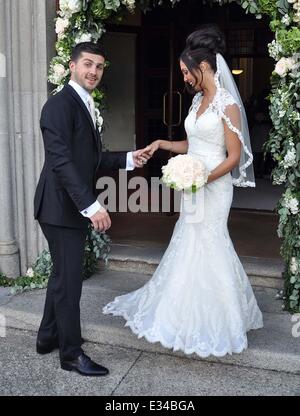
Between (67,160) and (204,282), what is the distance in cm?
122

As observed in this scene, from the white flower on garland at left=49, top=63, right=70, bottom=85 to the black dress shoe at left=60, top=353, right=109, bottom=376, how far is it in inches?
90.9

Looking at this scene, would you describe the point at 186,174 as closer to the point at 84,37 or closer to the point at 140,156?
the point at 140,156

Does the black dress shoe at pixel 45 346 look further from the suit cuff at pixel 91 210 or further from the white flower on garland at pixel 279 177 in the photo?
the white flower on garland at pixel 279 177

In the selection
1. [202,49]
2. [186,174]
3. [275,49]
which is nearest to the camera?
[186,174]

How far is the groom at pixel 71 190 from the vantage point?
314cm

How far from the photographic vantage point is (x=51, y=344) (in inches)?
150

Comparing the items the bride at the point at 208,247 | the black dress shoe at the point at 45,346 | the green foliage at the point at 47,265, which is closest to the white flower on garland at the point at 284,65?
the bride at the point at 208,247

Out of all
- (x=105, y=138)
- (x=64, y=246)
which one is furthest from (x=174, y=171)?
(x=105, y=138)

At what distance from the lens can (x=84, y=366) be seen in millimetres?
3506

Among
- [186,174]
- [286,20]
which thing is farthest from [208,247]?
[286,20]

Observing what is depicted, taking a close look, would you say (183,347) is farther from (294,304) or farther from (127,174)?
(127,174)

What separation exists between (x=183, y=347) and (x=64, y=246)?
999 millimetres

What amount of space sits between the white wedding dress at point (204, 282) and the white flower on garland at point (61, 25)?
57.2 inches

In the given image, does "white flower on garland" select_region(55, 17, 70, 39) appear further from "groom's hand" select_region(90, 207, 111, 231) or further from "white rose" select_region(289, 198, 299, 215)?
"white rose" select_region(289, 198, 299, 215)
